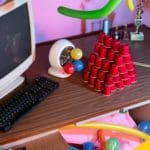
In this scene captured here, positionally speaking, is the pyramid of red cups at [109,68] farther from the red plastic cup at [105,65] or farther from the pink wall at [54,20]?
the pink wall at [54,20]

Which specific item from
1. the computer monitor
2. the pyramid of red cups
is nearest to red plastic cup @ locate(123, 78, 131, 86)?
the pyramid of red cups

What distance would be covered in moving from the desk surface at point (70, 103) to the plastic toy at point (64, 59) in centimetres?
3

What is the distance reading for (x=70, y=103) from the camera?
1.24m

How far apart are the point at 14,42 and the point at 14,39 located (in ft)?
0.04

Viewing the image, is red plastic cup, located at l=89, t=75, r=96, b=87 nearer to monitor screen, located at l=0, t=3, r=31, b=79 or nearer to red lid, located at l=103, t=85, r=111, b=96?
red lid, located at l=103, t=85, r=111, b=96

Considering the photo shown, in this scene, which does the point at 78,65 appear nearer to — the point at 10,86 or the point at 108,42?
the point at 108,42

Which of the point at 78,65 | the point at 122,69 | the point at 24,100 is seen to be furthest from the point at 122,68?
the point at 24,100

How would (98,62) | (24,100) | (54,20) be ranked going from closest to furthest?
(24,100)
(98,62)
(54,20)

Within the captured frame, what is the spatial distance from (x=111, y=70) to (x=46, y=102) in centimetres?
30

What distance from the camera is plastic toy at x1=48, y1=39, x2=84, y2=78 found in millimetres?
1375

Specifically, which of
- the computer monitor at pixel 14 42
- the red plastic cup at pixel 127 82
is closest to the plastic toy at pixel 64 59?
the computer monitor at pixel 14 42

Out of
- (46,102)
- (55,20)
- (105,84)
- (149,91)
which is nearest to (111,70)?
(105,84)

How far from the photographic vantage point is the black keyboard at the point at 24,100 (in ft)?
3.67

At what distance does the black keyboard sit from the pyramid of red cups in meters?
0.17
